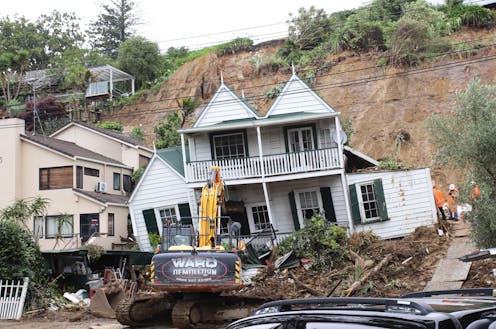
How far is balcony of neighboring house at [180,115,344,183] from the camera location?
81.6ft

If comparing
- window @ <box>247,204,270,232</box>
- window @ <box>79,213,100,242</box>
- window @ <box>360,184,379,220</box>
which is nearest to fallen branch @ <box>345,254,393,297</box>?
window @ <box>360,184,379,220</box>

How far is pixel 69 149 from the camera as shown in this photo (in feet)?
112

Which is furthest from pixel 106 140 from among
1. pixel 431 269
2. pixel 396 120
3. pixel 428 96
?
pixel 431 269

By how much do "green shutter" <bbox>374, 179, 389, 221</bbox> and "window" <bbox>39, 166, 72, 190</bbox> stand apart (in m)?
16.2

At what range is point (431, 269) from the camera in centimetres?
1958

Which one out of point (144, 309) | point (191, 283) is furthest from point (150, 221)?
point (191, 283)

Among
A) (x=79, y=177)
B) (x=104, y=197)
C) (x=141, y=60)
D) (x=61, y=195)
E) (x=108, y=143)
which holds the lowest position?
(x=104, y=197)

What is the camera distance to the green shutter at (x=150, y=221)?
27828mm

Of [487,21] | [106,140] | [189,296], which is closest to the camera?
[189,296]

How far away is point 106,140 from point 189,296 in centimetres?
2327

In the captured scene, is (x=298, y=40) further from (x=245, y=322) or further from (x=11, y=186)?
(x=245, y=322)

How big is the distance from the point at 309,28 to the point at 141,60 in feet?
55.6

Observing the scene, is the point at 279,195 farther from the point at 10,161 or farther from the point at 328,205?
the point at 10,161

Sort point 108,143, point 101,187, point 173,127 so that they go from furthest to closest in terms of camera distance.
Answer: point 173,127
point 108,143
point 101,187
